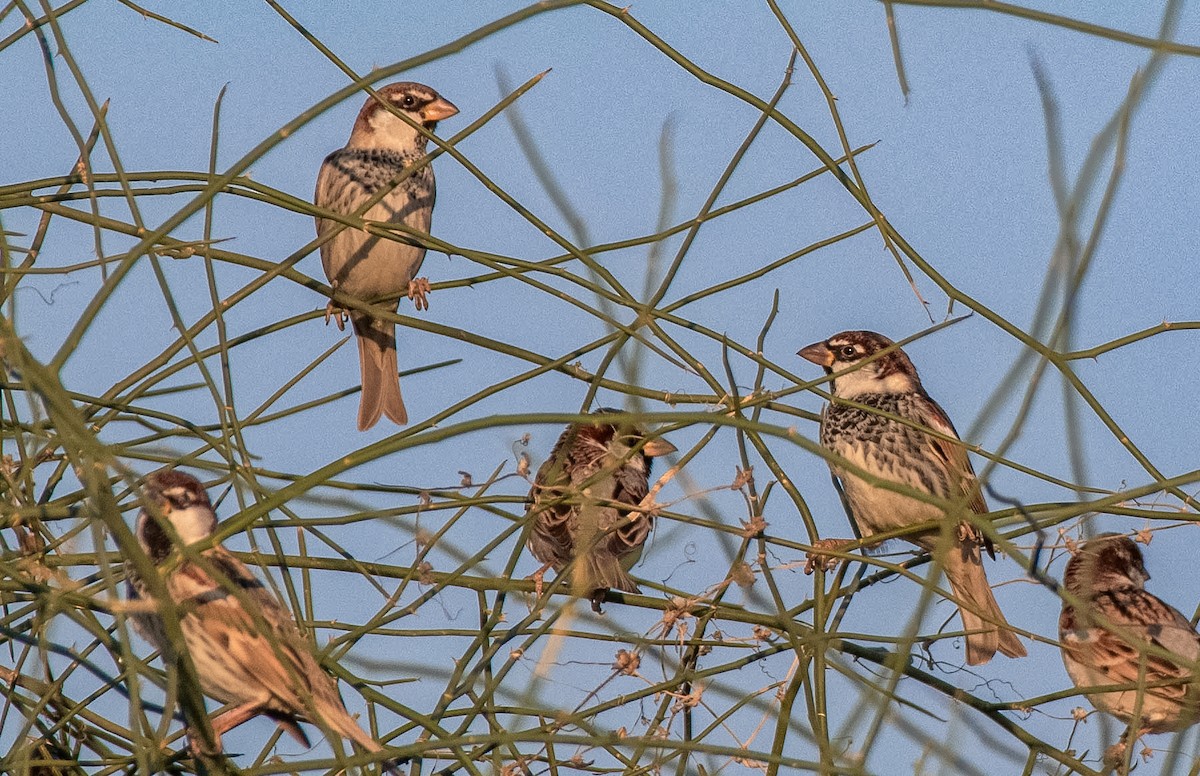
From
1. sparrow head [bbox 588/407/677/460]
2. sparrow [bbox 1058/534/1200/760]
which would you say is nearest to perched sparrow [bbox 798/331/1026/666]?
sparrow [bbox 1058/534/1200/760]

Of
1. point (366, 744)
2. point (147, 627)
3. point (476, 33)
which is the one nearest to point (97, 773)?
point (147, 627)

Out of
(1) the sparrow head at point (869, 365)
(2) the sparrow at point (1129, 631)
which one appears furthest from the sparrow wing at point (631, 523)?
(2) the sparrow at point (1129, 631)

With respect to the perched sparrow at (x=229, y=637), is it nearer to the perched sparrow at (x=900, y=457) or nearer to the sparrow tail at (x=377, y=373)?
the perched sparrow at (x=900, y=457)

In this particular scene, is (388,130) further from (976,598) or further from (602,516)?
(976,598)

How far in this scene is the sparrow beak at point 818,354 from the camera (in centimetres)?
480

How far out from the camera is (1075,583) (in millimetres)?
4785

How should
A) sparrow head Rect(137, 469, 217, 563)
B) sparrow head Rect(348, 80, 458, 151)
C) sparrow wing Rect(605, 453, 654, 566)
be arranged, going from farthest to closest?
1. sparrow head Rect(348, 80, 458, 151)
2. sparrow wing Rect(605, 453, 654, 566)
3. sparrow head Rect(137, 469, 217, 563)

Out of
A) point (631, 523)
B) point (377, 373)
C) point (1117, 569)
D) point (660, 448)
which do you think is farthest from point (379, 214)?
point (1117, 569)

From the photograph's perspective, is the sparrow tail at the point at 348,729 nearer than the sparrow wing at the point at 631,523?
Yes

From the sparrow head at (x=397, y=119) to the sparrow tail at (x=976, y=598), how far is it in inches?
86.1

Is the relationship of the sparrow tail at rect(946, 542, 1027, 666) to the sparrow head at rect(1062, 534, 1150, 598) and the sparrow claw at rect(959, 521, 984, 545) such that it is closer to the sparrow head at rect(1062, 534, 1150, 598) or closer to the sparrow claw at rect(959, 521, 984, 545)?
the sparrow claw at rect(959, 521, 984, 545)

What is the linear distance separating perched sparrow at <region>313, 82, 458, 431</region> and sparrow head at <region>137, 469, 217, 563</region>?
206cm

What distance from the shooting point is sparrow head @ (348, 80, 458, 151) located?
16.2 feet

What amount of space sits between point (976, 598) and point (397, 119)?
245 centimetres
